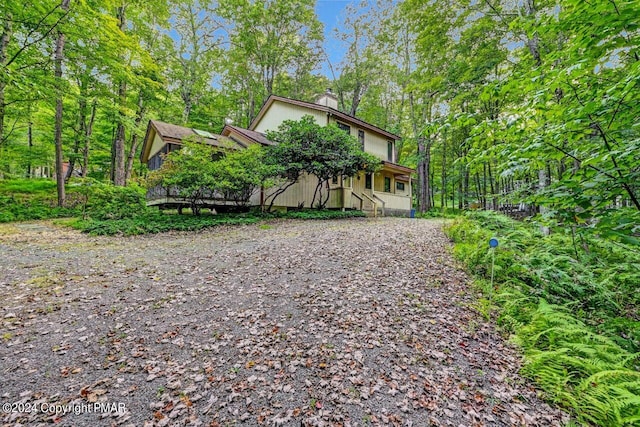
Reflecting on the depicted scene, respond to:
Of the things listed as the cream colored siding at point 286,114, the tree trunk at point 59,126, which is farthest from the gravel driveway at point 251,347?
the cream colored siding at point 286,114

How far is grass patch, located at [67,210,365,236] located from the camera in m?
9.36

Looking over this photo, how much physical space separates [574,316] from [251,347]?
4.60 metres

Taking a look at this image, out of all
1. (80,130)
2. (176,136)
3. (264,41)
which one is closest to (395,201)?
(176,136)

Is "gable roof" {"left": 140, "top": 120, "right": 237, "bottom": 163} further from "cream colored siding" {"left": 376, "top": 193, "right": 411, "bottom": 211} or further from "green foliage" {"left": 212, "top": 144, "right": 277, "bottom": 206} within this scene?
"cream colored siding" {"left": 376, "top": 193, "right": 411, "bottom": 211}

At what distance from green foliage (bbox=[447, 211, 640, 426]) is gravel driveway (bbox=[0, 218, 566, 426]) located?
1.02ft

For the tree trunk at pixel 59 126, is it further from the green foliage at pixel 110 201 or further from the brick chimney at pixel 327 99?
the brick chimney at pixel 327 99

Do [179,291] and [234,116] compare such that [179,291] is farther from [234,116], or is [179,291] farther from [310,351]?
[234,116]

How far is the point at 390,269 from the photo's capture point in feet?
19.4

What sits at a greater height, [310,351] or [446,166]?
[446,166]

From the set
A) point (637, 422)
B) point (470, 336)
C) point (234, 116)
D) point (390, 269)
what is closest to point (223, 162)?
point (390, 269)

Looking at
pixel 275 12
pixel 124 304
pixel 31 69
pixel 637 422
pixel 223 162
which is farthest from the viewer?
pixel 275 12

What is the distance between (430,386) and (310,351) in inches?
54.4

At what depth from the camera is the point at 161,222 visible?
10.6 metres

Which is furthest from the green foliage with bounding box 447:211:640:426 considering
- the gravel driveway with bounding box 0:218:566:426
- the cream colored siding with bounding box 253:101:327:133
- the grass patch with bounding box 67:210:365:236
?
the cream colored siding with bounding box 253:101:327:133
